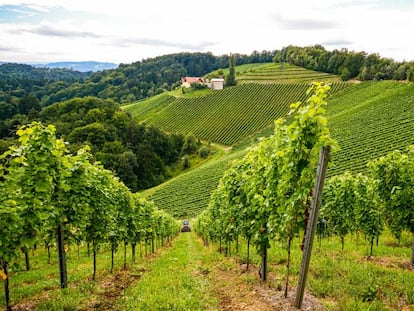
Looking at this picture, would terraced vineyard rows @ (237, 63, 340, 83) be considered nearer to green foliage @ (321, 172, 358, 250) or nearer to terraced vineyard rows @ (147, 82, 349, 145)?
terraced vineyard rows @ (147, 82, 349, 145)

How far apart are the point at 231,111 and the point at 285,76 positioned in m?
34.9

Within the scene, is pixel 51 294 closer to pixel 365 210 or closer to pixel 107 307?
pixel 107 307

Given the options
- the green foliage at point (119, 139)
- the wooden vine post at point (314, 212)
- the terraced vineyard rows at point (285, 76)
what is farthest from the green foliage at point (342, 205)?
the terraced vineyard rows at point (285, 76)

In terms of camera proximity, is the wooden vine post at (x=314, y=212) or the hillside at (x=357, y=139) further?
the hillside at (x=357, y=139)

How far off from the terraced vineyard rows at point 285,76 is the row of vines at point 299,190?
341 ft

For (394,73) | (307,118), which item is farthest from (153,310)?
(394,73)

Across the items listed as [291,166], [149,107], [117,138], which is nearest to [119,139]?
[117,138]

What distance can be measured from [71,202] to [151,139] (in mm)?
79536

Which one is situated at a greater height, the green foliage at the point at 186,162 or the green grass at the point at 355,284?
the green grass at the point at 355,284

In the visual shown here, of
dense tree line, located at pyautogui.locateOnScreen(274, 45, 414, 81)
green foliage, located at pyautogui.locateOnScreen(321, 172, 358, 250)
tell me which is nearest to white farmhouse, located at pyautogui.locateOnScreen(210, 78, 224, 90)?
dense tree line, located at pyautogui.locateOnScreen(274, 45, 414, 81)

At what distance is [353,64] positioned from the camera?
110 meters

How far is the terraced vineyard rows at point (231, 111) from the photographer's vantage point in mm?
95000

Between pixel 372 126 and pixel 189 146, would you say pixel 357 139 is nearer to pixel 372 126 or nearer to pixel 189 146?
pixel 372 126

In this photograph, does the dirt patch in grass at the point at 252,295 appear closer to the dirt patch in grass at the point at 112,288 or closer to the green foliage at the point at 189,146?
the dirt patch in grass at the point at 112,288
